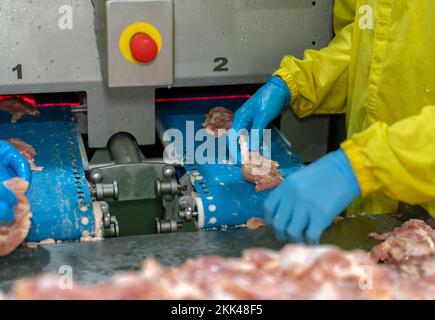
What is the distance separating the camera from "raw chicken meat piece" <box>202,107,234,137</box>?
2.27m

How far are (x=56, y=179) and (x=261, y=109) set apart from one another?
2.20 feet

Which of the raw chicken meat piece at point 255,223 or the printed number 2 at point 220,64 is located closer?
the raw chicken meat piece at point 255,223

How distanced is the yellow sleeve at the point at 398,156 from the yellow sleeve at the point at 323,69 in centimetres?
69

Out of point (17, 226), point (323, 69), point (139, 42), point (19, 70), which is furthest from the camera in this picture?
point (323, 69)

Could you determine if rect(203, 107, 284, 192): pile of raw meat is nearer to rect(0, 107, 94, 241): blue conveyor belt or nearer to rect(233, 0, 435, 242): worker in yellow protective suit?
rect(233, 0, 435, 242): worker in yellow protective suit

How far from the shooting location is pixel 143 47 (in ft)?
6.54

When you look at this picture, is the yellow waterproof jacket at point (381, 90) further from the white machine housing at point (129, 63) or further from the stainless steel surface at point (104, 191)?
the stainless steel surface at point (104, 191)

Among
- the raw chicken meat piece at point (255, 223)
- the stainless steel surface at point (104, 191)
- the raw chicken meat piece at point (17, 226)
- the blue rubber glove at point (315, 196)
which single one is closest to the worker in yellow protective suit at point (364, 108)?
the blue rubber glove at point (315, 196)

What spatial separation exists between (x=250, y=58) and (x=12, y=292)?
1153 mm

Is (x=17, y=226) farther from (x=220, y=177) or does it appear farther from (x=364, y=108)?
(x=364, y=108)

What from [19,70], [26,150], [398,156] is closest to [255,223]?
[398,156]

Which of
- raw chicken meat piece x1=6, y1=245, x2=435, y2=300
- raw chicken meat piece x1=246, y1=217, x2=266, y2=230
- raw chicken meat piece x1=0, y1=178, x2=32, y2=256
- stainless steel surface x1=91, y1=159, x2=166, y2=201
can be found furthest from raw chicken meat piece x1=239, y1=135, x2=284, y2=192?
raw chicken meat piece x1=0, y1=178, x2=32, y2=256

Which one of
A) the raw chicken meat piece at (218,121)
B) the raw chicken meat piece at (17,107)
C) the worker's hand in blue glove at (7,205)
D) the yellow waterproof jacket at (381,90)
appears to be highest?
the yellow waterproof jacket at (381,90)

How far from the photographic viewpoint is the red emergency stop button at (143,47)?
6.53 ft
